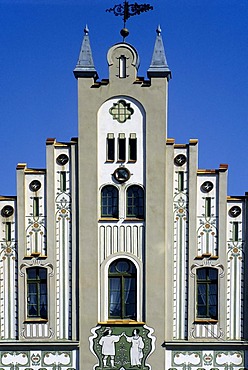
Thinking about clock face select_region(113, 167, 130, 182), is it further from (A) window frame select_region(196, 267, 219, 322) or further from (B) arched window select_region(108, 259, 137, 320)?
(A) window frame select_region(196, 267, 219, 322)

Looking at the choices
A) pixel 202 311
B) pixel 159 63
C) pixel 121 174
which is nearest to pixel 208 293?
pixel 202 311

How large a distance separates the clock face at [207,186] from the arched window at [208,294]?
281cm

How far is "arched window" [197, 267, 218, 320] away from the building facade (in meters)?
0.04

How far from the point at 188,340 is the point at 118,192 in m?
5.85

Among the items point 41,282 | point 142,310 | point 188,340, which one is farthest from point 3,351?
point 188,340

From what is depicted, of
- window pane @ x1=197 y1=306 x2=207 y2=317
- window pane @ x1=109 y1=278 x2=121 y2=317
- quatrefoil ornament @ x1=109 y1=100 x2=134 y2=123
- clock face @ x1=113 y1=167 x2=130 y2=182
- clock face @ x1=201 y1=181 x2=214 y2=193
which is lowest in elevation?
window pane @ x1=197 y1=306 x2=207 y2=317

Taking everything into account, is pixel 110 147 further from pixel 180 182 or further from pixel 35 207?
pixel 35 207

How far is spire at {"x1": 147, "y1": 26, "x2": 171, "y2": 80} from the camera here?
72.7 feet

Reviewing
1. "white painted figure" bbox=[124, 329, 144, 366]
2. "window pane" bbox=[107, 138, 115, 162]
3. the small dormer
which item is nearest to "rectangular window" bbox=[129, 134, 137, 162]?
"window pane" bbox=[107, 138, 115, 162]

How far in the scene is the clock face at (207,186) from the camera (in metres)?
22.2

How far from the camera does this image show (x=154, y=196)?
870 inches

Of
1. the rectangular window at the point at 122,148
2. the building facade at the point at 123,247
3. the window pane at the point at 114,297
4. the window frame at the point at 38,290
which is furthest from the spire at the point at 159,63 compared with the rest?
the window frame at the point at 38,290

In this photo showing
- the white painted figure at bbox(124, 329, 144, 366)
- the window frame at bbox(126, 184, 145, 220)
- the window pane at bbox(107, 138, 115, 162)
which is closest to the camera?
the white painted figure at bbox(124, 329, 144, 366)

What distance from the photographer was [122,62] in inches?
885
